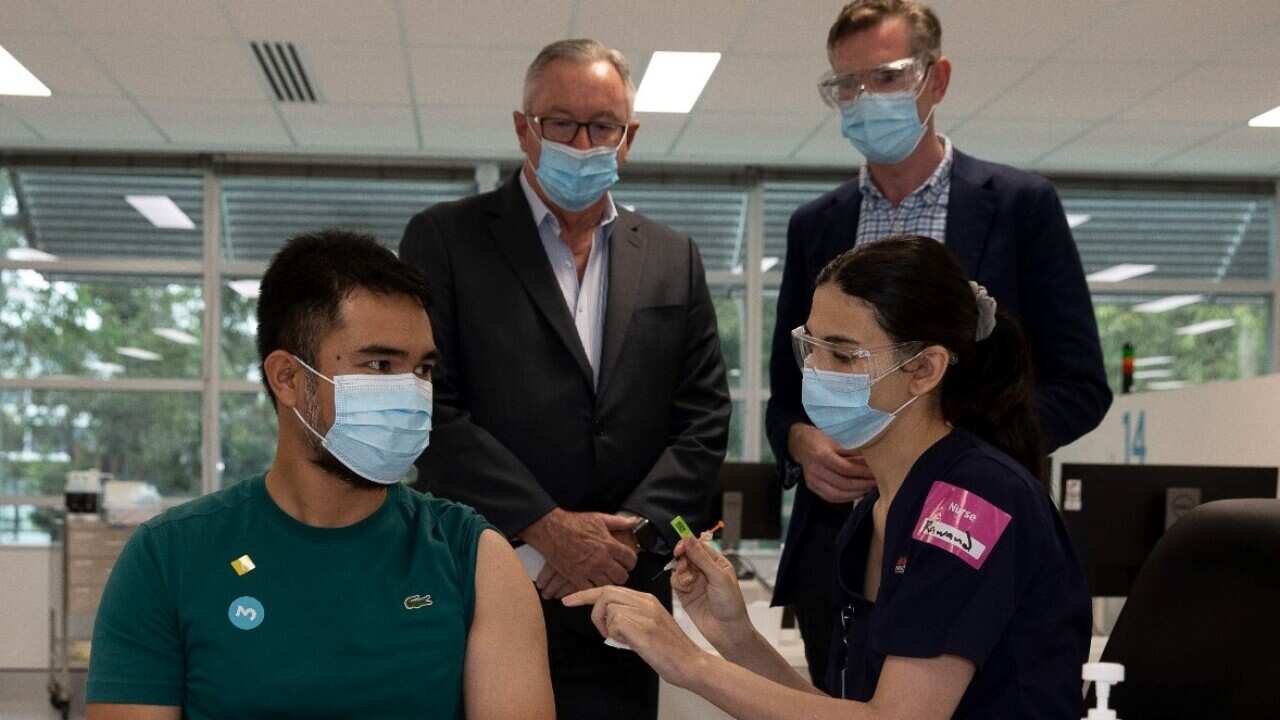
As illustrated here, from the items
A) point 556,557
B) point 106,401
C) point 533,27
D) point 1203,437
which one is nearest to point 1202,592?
point 556,557

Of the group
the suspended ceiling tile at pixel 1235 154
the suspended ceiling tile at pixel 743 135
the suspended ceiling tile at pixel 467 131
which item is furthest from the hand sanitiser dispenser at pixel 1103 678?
the suspended ceiling tile at pixel 1235 154

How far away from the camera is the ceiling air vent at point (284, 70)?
5484 mm

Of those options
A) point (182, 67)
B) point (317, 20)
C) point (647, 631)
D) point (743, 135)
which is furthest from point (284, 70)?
point (647, 631)

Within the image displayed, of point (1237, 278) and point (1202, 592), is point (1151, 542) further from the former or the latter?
point (1237, 278)

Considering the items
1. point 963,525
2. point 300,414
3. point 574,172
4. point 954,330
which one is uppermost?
point 574,172

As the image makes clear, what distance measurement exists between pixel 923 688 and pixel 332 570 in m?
0.69

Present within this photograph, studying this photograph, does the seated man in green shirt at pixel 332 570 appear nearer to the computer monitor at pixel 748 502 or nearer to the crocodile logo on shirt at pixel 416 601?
the crocodile logo on shirt at pixel 416 601

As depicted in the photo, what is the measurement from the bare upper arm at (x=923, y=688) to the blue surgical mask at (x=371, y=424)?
25.6 inches

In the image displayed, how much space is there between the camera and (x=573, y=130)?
2.26 meters

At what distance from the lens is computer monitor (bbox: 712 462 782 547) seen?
15.8ft

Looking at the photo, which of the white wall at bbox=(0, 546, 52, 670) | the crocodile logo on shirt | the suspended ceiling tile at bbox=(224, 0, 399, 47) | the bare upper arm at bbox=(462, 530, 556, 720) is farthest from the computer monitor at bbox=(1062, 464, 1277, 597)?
the white wall at bbox=(0, 546, 52, 670)

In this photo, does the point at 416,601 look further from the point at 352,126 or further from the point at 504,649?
the point at 352,126

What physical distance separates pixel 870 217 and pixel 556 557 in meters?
0.82

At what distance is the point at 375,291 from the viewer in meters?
1.58
